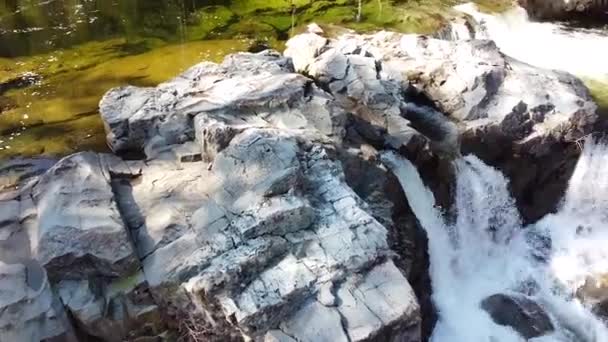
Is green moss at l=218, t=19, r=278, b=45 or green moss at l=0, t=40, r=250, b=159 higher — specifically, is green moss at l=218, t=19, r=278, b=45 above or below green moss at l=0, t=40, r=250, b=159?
above

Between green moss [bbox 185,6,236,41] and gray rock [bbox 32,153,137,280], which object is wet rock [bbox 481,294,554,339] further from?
green moss [bbox 185,6,236,41]

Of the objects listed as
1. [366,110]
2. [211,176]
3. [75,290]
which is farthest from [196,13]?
[75,290]

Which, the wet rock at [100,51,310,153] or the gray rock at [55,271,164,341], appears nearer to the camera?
the gray rock at [55,271,164,341]

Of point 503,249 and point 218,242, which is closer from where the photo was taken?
point 218,242

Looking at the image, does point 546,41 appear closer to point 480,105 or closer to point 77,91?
point 480,105

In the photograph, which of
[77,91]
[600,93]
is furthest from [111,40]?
[600,93]

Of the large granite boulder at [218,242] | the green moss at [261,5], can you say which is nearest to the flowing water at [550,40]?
the green moss at [261,5]

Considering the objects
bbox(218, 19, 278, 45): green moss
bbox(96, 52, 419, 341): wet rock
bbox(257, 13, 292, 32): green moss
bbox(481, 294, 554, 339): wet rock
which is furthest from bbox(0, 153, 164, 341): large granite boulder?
bbox(257, 13, 292, 32): green moss

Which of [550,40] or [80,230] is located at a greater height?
[550,40]
